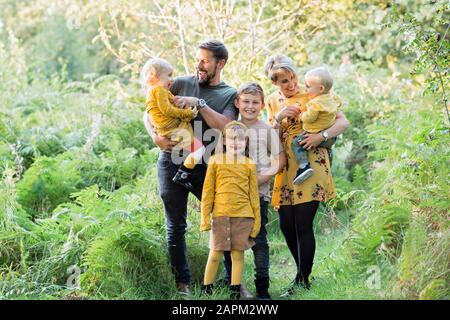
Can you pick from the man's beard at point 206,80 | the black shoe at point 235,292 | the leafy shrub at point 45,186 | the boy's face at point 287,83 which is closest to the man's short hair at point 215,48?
the man's beard at point 206,80

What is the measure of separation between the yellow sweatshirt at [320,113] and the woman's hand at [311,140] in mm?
46

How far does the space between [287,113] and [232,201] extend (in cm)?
86

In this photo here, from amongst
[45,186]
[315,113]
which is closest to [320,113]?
[315,113]

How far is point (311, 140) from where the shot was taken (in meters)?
5.61

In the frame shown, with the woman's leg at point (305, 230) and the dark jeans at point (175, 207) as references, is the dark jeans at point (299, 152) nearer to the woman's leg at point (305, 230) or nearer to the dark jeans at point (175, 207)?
the woman's leg at point (305, 230)

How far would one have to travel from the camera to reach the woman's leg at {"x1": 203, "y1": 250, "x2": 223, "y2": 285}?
542cm

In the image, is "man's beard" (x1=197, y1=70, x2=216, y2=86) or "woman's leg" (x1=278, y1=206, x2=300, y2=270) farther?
"woman's leg" (x1=278, y1=206, x2=300, y2=270)

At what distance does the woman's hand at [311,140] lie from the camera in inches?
221

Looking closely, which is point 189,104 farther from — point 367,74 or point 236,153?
point 367,74

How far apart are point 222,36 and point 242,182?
3.85 metres

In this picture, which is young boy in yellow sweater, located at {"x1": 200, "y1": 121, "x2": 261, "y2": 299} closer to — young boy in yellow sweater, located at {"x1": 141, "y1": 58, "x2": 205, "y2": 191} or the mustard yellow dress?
young boy in yellow sweater, located at {"x1": 141, "y1": 58, "x2": 205, "y2": 191}

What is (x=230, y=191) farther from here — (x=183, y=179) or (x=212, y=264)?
(x=212, y=264)

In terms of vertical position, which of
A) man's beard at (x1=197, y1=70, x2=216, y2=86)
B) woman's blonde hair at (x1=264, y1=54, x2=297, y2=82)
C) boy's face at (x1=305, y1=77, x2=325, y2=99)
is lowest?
boy's face at (x1=305, y1=77, x2=325, y2=99)

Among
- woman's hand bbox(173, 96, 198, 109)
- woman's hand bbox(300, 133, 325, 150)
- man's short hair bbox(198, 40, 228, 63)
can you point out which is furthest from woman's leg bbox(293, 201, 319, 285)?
man's short hair bbox(198, 40, 228, 63)
